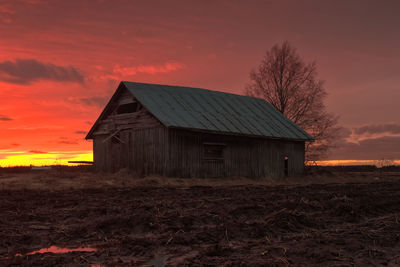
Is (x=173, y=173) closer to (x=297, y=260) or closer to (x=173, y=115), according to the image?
(x=173, y=115)

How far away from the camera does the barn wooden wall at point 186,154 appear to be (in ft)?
68.6

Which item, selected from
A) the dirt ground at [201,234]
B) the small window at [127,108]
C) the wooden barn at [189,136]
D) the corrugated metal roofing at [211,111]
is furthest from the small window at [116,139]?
the dirt ground at [201,234]

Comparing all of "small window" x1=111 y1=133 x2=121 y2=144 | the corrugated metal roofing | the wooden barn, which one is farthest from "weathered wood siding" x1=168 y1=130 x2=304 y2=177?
"small window" x1=111 y1=133 x2=121 y2=144

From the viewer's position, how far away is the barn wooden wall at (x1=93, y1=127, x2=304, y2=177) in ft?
68.6

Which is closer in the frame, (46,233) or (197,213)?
(46,233)

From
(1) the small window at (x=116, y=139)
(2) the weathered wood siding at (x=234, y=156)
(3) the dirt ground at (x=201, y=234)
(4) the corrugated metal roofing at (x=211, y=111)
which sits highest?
(4) the corrugated metal roofing at (x=211, y=111)

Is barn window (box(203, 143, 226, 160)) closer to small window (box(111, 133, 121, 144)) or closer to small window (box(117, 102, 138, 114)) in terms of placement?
small window (box(117, 102, 138, 114))

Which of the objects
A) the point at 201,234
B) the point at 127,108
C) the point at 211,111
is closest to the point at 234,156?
the point at 211,111

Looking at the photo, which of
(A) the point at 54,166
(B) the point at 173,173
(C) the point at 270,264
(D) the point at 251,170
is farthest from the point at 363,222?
(A) the point at 54,166

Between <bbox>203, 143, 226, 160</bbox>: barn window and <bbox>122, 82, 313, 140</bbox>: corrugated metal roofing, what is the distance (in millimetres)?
1120

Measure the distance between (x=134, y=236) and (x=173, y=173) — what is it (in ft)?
47.3

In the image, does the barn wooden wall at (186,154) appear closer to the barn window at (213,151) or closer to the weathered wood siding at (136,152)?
the weathered wood siding at (136,152)

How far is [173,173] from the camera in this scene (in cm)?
2073

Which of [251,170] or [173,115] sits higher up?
[173,115]
